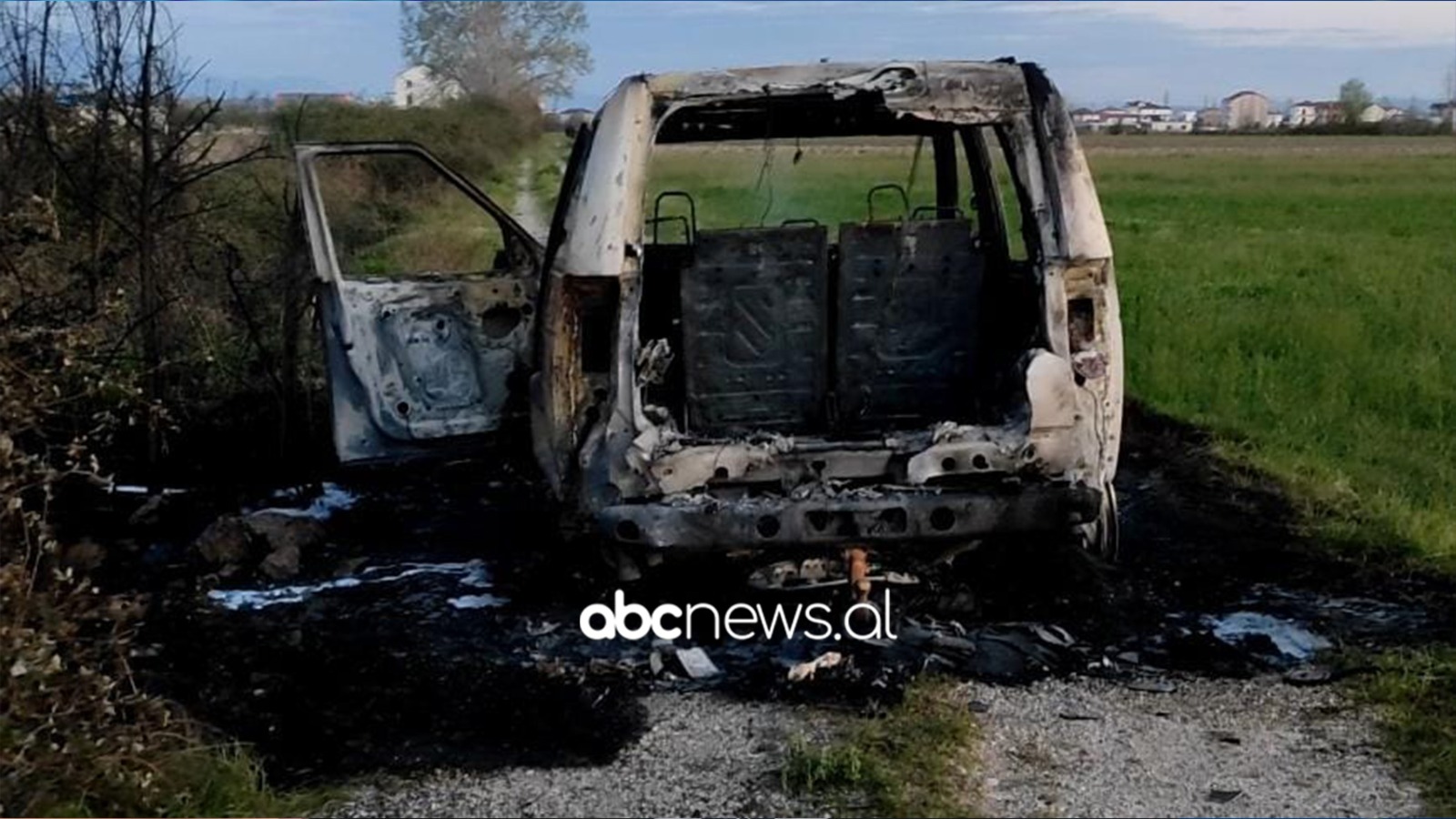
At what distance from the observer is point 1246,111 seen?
167 ft

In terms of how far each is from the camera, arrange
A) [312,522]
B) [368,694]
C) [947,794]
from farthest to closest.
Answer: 1. [312,522]
2. [368,694]
3. [947,794]

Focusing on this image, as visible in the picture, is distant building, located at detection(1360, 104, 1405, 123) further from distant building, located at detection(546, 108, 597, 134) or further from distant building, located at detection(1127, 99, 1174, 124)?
distant building, located at detection(546, 108, 597, 134)

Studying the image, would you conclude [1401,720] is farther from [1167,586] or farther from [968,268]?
[968,268]

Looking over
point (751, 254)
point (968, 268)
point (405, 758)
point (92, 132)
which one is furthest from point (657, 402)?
point (92, 132)

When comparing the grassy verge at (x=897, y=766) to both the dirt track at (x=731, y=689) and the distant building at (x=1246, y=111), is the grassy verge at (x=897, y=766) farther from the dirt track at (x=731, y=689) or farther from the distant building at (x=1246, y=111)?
the distant building at (x=1246, y=111)

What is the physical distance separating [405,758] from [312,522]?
2604 mm

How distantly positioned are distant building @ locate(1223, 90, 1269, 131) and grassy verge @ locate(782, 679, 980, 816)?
4037 cm

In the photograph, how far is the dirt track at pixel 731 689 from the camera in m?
4.12

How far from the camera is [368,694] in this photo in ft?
15.9

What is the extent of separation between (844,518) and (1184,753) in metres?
1.30

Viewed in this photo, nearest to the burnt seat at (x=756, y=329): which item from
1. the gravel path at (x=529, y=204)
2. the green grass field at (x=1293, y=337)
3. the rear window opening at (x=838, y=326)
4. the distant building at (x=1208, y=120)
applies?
the rear window opening at (x=838, y=326)

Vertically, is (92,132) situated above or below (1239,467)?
above

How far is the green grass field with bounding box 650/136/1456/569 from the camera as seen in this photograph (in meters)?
7.26

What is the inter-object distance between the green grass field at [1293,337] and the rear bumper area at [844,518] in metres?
1.71
